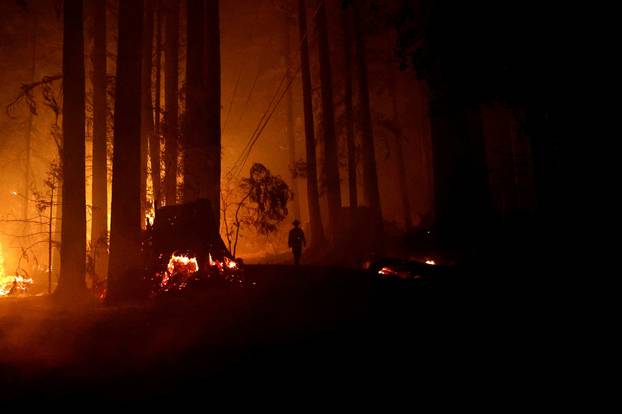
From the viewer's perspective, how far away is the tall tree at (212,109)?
12.1 metres

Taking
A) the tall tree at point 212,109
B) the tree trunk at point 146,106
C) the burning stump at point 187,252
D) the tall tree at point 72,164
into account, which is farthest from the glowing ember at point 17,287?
the burning stump at point 187,252

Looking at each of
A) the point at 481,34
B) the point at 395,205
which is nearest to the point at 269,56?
the point at 395,205

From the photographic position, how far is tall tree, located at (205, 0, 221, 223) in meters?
12.1

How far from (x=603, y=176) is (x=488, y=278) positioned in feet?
6.38

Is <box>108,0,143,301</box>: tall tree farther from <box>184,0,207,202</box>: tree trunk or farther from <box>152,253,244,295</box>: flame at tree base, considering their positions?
<box>184,0,207,202</box>: tree trunk

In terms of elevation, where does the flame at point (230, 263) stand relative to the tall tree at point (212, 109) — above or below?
below

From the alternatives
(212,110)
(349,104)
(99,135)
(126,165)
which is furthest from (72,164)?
(349,104)

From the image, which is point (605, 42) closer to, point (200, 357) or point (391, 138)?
point (200, 357)

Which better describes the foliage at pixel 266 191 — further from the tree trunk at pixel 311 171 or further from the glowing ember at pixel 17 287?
the glowing ember at pixel 17 287

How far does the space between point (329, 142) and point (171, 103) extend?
27.1 ft

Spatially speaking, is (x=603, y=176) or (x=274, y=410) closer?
(x=274, y=410)

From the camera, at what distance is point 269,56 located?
44969 mm

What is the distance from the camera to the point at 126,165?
31.0ft

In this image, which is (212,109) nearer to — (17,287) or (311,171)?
(311,171)
